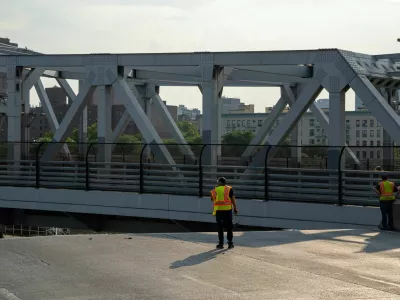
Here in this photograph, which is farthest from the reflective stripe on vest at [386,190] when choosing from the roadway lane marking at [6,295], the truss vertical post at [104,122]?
the truss vertical post at [104,122]

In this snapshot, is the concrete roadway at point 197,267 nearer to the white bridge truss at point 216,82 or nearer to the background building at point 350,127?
the white bridge truss at point 216,82

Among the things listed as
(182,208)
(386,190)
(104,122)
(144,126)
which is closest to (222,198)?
(386,190)

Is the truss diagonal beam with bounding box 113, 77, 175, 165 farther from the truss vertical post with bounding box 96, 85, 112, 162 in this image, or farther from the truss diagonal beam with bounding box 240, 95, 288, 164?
the truss diagonal beam with bounding box 240, 95, 288, 164

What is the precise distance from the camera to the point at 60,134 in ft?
105

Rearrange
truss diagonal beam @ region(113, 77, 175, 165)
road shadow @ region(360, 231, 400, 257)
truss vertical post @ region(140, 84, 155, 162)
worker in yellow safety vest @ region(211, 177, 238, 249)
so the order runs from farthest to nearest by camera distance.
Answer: truss vertical post @ region(140, 84, 155, 162)
truss diagonal beam @ region(113, 77, 175, 165)
road shadow @ region(360, 231, 400, 257)
worker in yellow safety vest @ region(211, 177, 238, 249)

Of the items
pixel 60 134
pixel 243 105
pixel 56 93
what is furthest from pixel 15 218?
pixel 243 105

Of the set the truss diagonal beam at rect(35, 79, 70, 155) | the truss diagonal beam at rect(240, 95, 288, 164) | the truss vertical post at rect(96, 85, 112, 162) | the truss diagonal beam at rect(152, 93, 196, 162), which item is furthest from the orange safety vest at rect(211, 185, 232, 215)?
the truss diagonal beam at rect(35, 79, 70, 155)

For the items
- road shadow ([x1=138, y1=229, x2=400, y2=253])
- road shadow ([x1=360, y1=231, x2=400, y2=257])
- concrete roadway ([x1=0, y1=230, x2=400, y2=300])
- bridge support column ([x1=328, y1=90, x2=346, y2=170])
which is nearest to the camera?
concrete roadway ([x1=0, y1=230, x2=400, y2=300])

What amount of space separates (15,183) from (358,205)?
13282 millimetres

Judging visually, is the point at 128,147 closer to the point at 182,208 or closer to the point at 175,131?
the point at 175,131

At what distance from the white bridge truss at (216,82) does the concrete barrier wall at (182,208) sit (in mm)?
2475

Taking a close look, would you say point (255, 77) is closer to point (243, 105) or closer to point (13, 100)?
point (13, 100)

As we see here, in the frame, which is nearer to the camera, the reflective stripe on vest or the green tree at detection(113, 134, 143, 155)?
Result: the reflective stripe on vest

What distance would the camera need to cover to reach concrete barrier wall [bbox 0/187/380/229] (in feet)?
73.8
